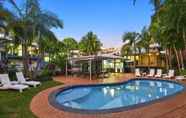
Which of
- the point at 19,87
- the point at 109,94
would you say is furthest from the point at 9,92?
the point at 109,94

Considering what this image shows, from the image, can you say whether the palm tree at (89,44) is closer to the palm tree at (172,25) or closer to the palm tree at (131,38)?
the palm tree at (131,38)

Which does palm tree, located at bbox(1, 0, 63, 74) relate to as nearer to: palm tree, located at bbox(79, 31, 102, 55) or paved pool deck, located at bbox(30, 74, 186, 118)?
paved pool deck, located at bbox(30, 74, 186, 118)

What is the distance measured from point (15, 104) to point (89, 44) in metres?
34.9

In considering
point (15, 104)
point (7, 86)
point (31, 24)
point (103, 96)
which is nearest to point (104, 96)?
point (103, 96)

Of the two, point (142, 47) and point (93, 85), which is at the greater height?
point (142, 47)

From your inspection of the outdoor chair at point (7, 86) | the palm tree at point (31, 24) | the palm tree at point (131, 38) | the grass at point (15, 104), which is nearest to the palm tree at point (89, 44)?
the palm tree at point (131, 38)

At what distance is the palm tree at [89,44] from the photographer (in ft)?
149

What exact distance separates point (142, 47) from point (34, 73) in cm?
1827

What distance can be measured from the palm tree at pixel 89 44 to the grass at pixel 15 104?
31088mm

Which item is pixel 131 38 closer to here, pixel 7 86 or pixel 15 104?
pixel 7 86

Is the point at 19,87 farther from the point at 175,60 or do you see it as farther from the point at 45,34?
the point at 175,60

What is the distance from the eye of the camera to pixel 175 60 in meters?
32.0

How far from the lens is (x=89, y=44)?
45562 millimetres

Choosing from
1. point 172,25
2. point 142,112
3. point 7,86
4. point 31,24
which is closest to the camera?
point 142,112
